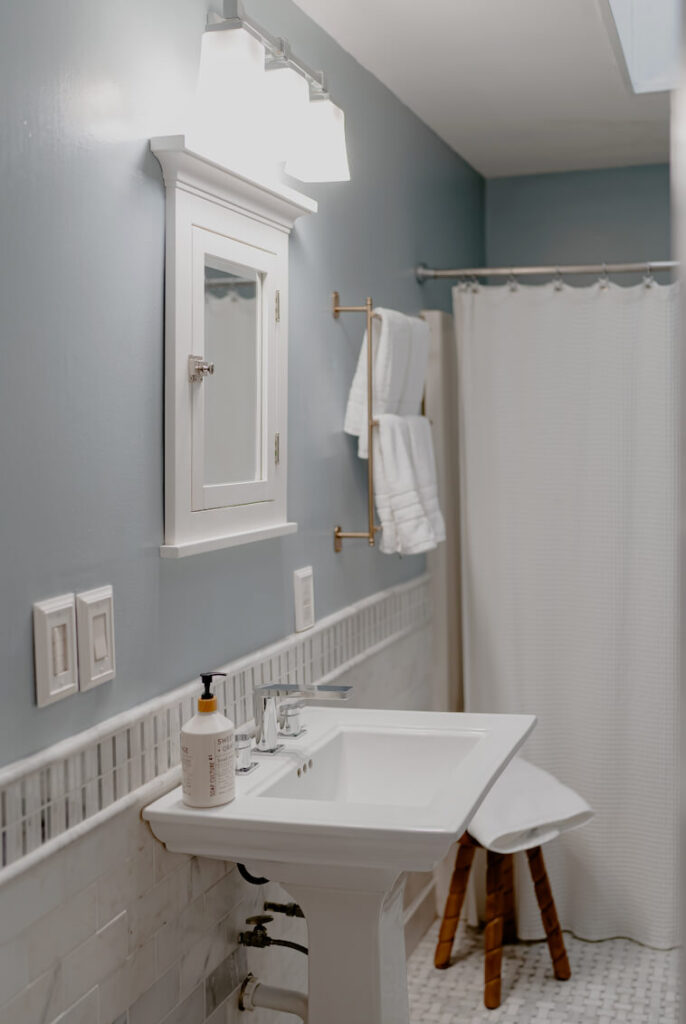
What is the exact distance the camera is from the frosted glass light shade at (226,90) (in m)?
1.69

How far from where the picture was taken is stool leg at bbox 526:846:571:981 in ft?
9.23

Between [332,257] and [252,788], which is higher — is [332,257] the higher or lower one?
the higher one

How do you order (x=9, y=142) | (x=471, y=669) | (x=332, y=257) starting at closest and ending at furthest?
(x=9, y=142) → (x=332, y=257) → (x=471, y=669)

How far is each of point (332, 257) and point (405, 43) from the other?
52 centimetres

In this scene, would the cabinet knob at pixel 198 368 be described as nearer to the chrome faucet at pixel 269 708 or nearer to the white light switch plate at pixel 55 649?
the white light switch plate at pixel 55 649

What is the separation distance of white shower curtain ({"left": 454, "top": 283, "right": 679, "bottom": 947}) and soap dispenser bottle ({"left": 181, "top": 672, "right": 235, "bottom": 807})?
163cm

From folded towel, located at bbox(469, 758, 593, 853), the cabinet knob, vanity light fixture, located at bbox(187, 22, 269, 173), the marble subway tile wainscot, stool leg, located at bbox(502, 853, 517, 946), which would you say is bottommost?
stool leg, located at bbox(502, 853, 517, 946)

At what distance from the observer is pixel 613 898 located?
10.1 ft

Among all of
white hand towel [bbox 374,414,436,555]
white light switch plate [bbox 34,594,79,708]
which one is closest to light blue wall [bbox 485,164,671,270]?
white hand towel [bbox 374,414,436,555]

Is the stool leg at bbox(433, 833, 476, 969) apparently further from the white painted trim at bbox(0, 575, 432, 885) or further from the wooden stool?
the white painted trim at bbox(0, 575, 432, 885)

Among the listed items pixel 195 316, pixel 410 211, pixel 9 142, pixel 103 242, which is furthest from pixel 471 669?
pixel 9 142

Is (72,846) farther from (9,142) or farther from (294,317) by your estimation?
(294,317)

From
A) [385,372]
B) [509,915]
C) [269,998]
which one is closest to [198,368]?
[385,372]

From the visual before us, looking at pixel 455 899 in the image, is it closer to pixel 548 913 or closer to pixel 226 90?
pixel 548 913
